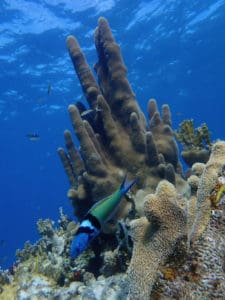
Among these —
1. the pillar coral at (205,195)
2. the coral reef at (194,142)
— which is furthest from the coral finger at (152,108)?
the pillar coral at (205,195)

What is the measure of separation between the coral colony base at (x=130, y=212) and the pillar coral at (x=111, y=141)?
0.02 m

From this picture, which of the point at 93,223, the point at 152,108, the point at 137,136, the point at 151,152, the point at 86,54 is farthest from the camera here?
the point at 86,54

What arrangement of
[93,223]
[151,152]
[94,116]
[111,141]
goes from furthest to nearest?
1. [94,116]
2. [111,141]
3. [151,152]
4. [93,223]

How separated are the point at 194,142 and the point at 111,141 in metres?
1.38

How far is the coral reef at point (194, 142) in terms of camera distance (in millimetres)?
5516

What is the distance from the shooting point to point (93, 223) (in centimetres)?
279

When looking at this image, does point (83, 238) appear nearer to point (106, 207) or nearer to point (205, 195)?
point (106, 207)

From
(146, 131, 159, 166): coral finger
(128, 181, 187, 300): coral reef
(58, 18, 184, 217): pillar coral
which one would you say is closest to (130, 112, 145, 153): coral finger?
(58, 18, 184, 217): pillar coral

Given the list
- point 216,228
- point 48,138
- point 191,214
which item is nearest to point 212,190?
point 216,228

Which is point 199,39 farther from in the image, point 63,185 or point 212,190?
point 63,185

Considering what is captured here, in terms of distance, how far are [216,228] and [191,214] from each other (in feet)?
1.82

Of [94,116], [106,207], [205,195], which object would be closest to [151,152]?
[94,116]

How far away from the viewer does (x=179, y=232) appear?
2537 mm

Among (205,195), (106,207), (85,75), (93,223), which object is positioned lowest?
(205,195)
